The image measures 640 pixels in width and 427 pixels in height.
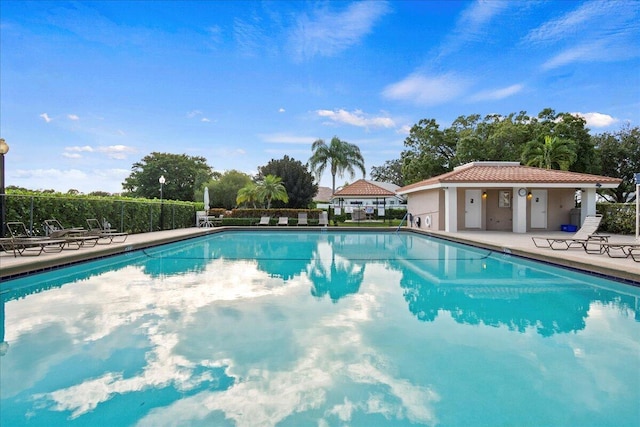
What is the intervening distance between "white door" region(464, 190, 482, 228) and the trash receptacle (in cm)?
420

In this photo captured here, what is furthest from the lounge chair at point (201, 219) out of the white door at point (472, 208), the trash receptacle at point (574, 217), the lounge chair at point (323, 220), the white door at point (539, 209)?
the trash receptacle at point (574, 217)

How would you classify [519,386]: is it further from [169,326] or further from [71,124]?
[71,124]

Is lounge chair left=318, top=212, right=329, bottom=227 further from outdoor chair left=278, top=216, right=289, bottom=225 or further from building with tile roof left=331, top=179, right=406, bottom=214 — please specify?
building with tile roof left=331, top=179, right=406, bottom=214

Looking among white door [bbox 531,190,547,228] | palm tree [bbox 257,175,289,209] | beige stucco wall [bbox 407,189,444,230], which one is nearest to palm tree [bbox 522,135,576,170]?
white door [bbox 531,190,547,228]

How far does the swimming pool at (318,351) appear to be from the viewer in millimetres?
3070

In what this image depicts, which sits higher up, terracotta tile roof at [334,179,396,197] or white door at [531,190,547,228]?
terracotta tile roof at [334,179,396,197]

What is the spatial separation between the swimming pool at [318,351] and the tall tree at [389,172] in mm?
50488

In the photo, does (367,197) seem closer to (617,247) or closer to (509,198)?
(509,198)

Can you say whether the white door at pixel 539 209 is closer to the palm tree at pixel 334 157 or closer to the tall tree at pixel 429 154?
the tall tree at pixel 429 154

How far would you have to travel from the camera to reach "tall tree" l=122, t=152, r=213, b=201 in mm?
50406

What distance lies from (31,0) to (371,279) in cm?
1568

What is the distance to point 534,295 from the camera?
7.16 m

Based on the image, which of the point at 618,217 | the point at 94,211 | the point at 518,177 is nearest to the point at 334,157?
the point at 518,177

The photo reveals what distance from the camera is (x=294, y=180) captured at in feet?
121
